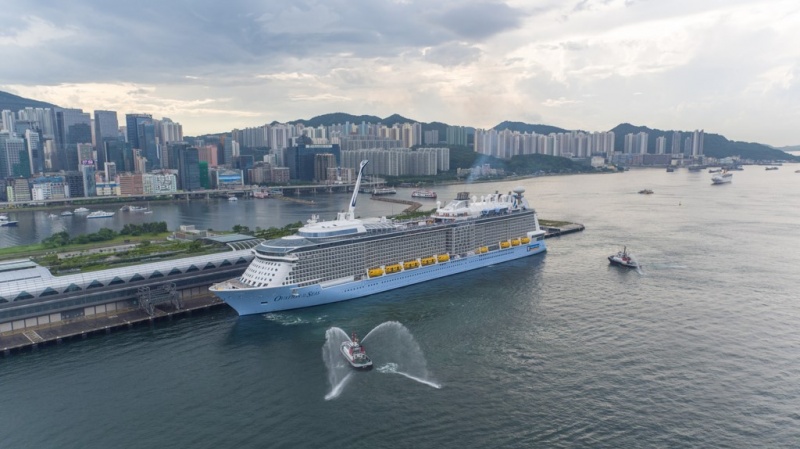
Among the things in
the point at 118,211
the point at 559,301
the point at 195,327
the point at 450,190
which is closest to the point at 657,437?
the point at 559,301

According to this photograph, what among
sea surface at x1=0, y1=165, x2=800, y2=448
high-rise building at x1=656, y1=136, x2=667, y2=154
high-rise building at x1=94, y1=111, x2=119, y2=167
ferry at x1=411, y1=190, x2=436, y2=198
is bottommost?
sea surface at x1=0, y1=165, x2=800, y2=448

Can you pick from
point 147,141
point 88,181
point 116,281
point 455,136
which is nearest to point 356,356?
point 116,281

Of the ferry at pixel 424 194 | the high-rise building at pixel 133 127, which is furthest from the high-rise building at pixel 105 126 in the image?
the ferry at pixel 424 194

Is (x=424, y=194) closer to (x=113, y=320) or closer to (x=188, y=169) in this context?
(x=188, y=169)

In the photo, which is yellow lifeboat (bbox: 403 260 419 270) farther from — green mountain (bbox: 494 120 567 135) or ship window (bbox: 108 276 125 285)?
green mountain (bbox: 494 120 567 135)

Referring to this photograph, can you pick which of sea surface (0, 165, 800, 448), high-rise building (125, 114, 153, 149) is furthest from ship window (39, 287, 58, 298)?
high-rise building (125, 114, 153, 149)

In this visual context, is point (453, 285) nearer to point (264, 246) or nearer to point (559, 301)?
point (559, 301)

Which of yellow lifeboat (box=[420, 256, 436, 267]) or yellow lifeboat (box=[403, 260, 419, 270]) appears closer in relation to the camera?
yellow lifeboat (box=[403, 260, 419, 270])
